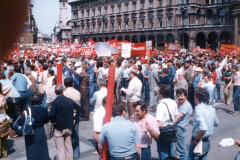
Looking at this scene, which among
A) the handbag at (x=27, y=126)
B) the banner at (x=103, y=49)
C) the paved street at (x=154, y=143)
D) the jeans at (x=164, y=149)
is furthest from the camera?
the banner at (x=103, y=49)

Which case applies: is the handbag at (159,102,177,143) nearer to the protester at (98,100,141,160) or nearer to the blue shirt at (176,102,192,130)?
the blue shirt at (176,102,192,130)

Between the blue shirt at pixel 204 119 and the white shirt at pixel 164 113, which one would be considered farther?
the white shirt at pixel 164 113

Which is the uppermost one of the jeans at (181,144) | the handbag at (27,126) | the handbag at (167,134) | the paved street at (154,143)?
the handbag at (27,126)

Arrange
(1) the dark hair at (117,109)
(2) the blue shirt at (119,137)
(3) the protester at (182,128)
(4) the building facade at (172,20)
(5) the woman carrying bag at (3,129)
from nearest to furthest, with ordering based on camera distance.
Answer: (2) the blue shirt at (119,137)
(1) the dark hair at (117,109)
(3) the protester at (182,128)
(5) the woman carrying bag at (3,129)
(4) the building facade at (172,20)

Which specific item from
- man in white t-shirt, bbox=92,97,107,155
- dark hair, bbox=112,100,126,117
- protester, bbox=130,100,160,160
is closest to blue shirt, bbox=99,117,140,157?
dark hair, bbox=112,100,126,117

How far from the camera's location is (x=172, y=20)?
1955 inches

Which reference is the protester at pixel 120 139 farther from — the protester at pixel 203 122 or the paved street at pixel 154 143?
the paved street at pixel 154 143

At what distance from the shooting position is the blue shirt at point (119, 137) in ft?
10.5

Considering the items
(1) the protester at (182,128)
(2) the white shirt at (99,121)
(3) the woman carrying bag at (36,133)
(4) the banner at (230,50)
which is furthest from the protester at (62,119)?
(4) the banner at (230,50)

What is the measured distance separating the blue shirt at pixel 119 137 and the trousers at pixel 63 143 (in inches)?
64.0

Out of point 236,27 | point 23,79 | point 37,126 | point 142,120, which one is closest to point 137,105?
point 142,120

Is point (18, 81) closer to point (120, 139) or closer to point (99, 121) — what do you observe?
point (99, 121)

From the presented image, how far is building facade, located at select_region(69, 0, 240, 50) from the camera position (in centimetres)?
4638

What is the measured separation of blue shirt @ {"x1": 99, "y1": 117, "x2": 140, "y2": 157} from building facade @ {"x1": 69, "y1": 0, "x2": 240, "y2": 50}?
Result: 3898cm
